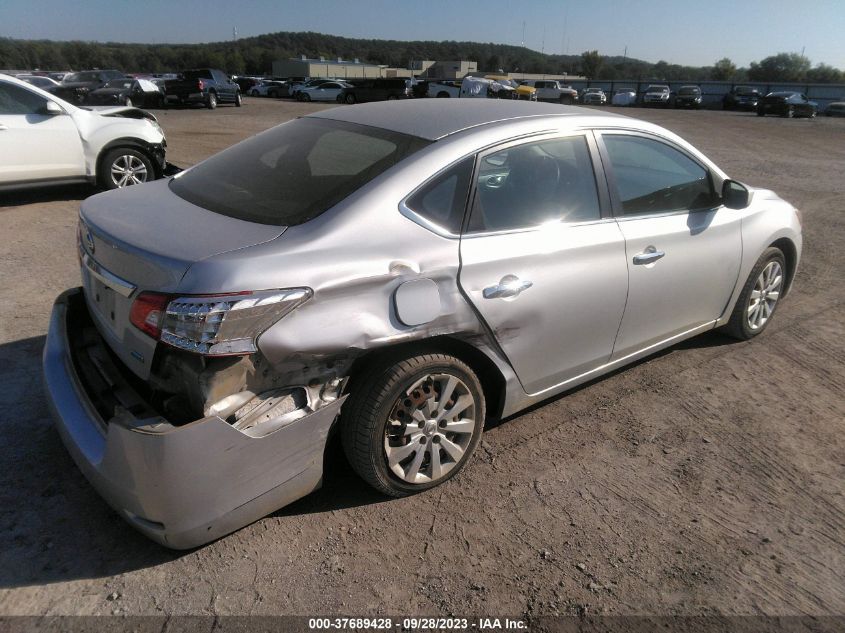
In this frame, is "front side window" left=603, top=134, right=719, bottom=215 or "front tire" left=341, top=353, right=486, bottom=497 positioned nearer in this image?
"front tire" left=341, top=353, right=486, bottom=497

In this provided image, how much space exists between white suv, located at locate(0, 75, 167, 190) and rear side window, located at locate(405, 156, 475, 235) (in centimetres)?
688

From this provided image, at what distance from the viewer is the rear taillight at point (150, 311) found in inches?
90.4

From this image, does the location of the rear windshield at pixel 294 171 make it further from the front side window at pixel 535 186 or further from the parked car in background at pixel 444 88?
the parked car in background at pixel 444 88

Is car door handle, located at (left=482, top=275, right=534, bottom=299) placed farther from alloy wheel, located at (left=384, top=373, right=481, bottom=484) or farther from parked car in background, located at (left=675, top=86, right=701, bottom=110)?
parked car in background, located at (left=675, top=86, right=701, bottom=110)

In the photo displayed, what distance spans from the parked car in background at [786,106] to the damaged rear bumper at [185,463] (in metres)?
41.8

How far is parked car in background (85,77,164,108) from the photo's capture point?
79.5 feet

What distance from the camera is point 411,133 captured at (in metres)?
3.06

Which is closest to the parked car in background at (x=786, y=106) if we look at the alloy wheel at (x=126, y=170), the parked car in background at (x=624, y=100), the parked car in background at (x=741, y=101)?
the parked car in background at (x=741, y=101)

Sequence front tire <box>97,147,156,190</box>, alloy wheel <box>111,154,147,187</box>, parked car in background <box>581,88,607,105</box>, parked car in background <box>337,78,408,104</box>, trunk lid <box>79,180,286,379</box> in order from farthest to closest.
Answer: parked car in background <box>581,88,607,105</box>, parked car in background <box>337,78,408,104</box>, alloy wheel <box>111,154,147,187</box>, front tire <box>97,147,156,190</box>, trunk lid <box>79,180,286,379</box>

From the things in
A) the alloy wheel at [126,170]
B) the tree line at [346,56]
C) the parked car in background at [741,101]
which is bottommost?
the tree line at [346,56]

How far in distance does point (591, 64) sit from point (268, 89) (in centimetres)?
7718

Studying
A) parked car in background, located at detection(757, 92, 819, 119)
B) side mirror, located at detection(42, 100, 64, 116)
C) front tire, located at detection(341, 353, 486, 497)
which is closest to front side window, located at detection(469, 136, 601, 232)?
front tire, located at detection(341, 353, 486, 497)

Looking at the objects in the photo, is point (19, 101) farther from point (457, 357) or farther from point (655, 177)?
point (655, 177)

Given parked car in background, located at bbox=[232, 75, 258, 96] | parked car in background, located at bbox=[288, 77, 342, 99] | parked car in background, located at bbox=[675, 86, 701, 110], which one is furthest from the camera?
parked car in background, located at bbox=[232, 75, 258, 96]
